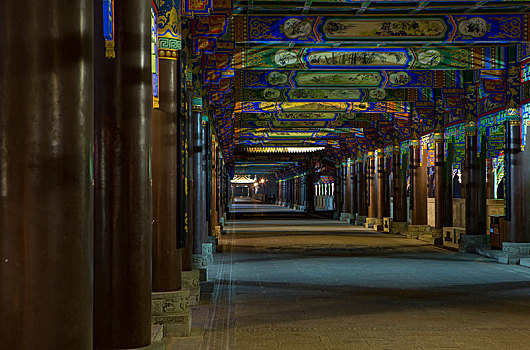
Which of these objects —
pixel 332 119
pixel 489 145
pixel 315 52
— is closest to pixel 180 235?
pixel 315 52

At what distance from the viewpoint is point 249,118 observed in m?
23.4

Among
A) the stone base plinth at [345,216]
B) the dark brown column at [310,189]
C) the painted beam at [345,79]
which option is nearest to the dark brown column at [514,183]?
the painted beam at [345,79]

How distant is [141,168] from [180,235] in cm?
246

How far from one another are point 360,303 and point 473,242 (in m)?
8.76

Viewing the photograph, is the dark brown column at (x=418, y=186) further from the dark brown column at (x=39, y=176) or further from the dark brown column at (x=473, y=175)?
the dark brown column at (x=39, y=176)

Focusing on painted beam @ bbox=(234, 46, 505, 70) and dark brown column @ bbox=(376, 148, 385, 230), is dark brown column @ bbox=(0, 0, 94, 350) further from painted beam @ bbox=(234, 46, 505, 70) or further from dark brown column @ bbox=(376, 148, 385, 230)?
dark brown column @ bbox=(376, 148, 385, 230)

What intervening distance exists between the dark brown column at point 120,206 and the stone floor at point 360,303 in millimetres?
1950

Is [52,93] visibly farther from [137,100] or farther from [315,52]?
[315,52]

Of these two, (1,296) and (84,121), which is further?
(84,121)

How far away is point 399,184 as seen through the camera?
23.6 meters

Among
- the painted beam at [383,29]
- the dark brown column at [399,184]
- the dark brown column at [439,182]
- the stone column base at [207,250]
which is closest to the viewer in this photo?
the painted beam at [383,29]

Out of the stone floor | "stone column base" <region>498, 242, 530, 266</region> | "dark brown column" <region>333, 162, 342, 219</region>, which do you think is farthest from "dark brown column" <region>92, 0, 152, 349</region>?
"dark brown column" <region>333, 162, 342, 219</region>

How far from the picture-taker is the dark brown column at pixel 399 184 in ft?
77.2

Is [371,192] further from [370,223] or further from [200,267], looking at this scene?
[200,267]
